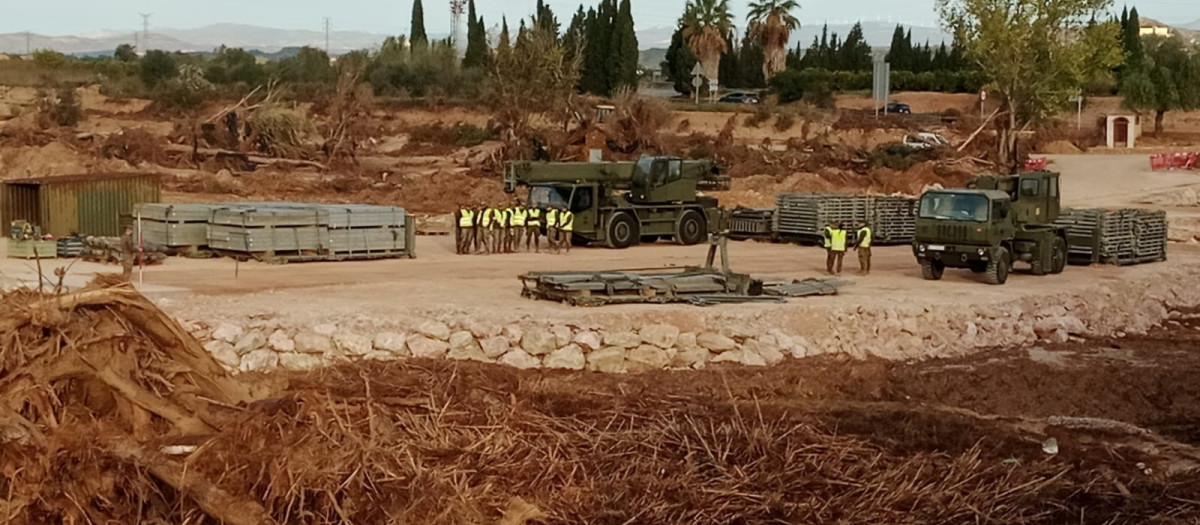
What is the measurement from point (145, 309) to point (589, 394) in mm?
6681

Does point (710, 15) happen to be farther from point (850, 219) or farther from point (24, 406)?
point (24, 406)

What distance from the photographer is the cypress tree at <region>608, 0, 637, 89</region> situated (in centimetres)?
8281

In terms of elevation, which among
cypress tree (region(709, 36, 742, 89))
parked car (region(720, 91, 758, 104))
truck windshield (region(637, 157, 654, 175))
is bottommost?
truck windshield (region(637, 157, 654, 175))

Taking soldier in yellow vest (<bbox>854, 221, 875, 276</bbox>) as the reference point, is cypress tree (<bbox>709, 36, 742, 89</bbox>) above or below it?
above

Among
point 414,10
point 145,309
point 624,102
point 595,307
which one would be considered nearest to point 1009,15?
point 624,102

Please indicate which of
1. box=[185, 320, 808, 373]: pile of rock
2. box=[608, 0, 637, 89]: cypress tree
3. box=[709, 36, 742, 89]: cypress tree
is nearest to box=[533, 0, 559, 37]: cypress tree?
box=[608, 0, 637, 89]: cypress tree

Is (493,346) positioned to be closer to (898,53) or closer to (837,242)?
(837,242)

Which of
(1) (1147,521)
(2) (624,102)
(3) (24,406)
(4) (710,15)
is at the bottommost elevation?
(1) (1147,521)

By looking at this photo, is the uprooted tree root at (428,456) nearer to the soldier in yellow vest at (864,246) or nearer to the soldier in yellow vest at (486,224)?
the soldier in yellow vest at (864,246)

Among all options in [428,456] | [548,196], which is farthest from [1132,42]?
[428,456]

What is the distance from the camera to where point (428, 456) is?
12.2 metres

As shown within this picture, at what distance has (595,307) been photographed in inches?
861

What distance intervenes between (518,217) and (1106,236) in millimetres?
12521

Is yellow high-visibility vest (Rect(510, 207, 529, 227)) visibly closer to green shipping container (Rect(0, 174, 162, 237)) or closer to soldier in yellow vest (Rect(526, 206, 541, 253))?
soldier in yellow vest (Rect(526, 206, 541, 253))
